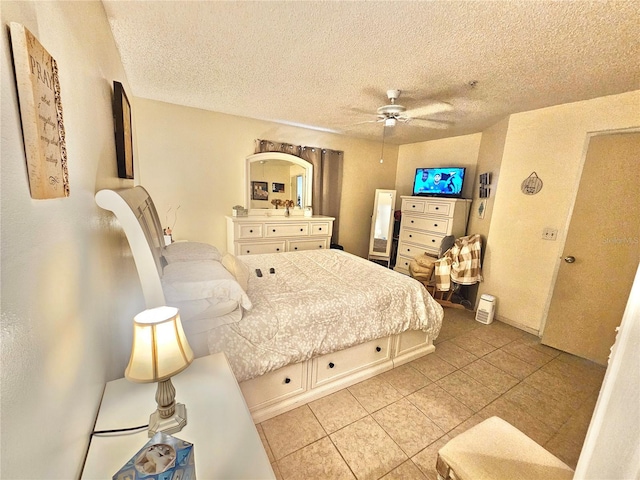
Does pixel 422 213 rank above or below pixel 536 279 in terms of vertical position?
above

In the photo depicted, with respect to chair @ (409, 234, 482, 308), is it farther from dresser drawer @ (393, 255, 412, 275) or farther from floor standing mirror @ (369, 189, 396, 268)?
floor standing mirror @ (369, 189, 396, 268)

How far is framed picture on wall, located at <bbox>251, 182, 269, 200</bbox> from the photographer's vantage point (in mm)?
3656

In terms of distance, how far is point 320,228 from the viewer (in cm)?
392

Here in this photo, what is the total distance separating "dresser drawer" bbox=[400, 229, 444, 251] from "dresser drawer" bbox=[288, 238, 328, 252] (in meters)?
1.35

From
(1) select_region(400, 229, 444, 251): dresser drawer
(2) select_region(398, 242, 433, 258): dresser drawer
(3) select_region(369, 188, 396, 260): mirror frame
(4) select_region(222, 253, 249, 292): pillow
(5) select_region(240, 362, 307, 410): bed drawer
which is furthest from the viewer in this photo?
(3) select_region(369, 188, 396, 260): mirror frame

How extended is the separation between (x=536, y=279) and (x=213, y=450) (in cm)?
332

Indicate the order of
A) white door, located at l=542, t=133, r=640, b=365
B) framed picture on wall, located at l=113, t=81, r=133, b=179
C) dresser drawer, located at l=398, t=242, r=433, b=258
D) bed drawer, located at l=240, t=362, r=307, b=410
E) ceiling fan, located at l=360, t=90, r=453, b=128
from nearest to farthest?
framed picture on wall, located at l=113, t=81, r=133, b=179 → bed drawer, located at l=240, t=362, r=307, b=410 → white door, located at l=542, t=133, r=640, b=365 → ceiling fan, located at l=360, t=90, r=453, b=128 → dresser drawer, located at l=398, t=242, r=433, b=258

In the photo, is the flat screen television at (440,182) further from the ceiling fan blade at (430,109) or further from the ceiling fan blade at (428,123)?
the ceiling fan blade at (430,109)

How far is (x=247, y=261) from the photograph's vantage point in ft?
8.33

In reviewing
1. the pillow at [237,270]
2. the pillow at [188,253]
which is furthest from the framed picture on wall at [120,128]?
the pillow at [237,270]

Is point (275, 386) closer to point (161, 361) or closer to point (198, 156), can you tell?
point (161, 361)

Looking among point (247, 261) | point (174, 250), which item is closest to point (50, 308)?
point (174, 250)

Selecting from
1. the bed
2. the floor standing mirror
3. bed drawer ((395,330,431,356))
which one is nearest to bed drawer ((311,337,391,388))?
the bed

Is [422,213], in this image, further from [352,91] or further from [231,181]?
[231,181]
